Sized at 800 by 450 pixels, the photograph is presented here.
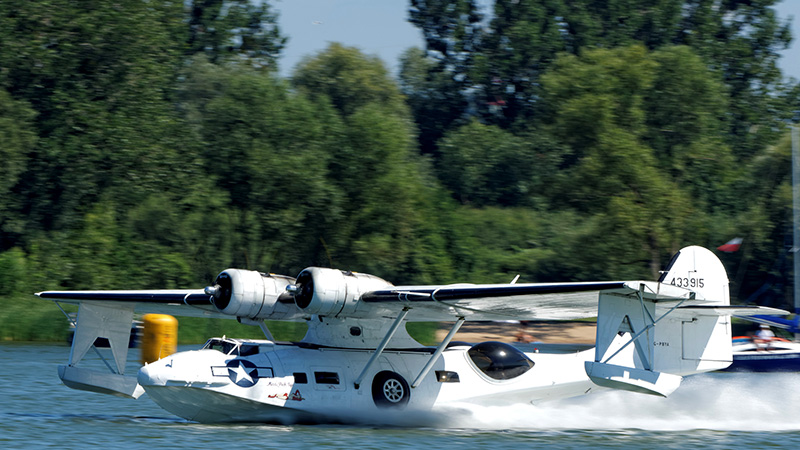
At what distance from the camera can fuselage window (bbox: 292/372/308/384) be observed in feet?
47.4

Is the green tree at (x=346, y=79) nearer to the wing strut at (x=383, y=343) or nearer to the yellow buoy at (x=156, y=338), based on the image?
the yellow buoy at (x=156, y=338)

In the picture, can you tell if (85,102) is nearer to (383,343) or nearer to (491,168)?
(491,168)

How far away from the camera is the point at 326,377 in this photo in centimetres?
1470

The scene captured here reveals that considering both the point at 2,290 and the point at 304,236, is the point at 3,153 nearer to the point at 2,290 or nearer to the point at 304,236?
the point at 2,290

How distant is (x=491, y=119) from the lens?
67.6m

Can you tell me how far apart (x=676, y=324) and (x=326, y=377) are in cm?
559

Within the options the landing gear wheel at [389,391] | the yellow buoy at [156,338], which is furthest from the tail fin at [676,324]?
the yellow buoy at [156,338]

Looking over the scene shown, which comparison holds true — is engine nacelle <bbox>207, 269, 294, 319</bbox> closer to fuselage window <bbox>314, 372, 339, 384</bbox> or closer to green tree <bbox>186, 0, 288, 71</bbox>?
fuselage window <bbox>314, 372, 339, 384</bbox>

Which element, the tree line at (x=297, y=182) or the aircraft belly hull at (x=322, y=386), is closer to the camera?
the aircraft belly hull at (x=322, y=386)

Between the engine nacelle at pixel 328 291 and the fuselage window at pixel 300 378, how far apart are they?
1.08 meters

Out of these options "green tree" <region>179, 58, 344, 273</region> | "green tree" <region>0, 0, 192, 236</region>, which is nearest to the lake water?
"green tree" <region>0, 0, 192, 236</region>

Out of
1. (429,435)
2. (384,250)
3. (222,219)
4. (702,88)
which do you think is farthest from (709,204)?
(429,435)

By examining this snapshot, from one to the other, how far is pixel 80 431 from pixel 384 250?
1057 inches

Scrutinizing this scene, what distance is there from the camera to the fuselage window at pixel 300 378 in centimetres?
1443
